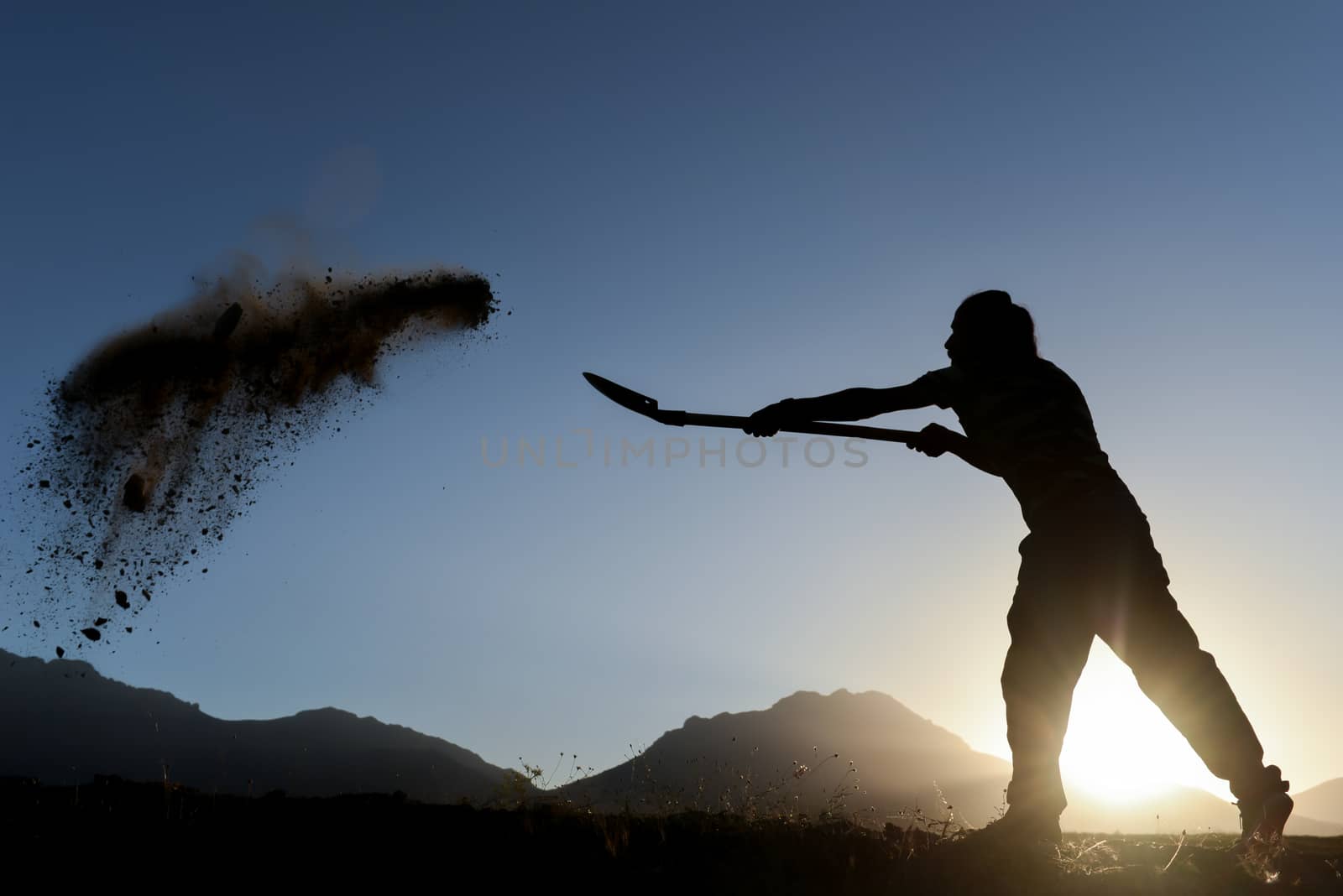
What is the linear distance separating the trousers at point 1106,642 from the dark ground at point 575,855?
0.42 meters

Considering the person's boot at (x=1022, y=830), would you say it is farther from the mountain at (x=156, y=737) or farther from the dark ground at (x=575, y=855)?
the mountain at (x=156, y=737)

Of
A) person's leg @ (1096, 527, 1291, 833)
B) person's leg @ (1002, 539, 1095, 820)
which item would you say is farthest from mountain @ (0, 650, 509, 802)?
person's leg @ (1096, 527, 1291, 833)

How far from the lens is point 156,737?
16562 cm

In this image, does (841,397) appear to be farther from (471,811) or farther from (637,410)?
(471,811)

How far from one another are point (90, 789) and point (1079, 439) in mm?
5486

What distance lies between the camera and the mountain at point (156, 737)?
139 meters

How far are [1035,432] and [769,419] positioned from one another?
4.55 ft

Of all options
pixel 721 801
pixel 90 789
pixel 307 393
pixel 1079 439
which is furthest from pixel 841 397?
pixel 307 393

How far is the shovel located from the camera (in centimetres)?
511

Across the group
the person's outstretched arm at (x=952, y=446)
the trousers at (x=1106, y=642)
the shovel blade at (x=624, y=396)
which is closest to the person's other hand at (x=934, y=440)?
the person's outstretched arm at (x=952, y=446)

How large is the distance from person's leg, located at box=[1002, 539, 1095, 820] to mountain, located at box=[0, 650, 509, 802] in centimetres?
12212

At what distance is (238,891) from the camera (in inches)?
121

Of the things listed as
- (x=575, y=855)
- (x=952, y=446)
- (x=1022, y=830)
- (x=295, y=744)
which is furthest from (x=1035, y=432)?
(x=295, y=744)

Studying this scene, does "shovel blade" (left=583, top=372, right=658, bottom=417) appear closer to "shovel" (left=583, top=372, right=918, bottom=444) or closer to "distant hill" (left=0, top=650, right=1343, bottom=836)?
"shovel" (left=583, top=372, right=918, bottom=444)
